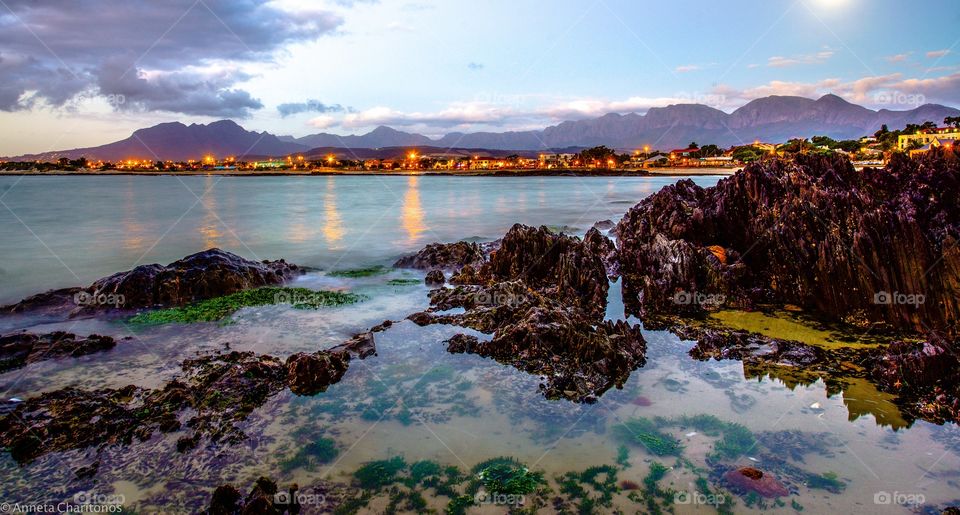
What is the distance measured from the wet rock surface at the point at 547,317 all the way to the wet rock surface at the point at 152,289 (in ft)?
21.0

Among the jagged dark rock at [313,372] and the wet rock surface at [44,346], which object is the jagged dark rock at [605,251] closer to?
the jagged dark rock at [313,372]

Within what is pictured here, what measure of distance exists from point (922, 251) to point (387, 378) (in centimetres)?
1281

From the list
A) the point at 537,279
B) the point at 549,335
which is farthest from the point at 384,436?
the point at 537,279

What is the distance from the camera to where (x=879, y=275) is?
12.4 metres

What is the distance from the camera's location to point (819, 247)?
13.7m

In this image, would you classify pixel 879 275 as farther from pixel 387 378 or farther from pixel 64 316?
pixel 64 316

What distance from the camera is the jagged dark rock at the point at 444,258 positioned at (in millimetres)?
20128

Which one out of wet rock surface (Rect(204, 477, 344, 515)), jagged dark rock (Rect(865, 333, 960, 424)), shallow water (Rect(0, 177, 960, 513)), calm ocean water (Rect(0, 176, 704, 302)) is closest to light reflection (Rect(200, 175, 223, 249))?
calm ocean water (Rect(0, 176, 704, 302))
